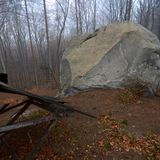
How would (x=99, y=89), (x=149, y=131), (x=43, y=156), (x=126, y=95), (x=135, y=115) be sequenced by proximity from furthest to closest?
(x=99, y=89)
(x=126, y=95)
(x=135, y=115)
(x=149, y=131)
(x=43, y=156)

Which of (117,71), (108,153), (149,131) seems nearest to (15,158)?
(108,153)

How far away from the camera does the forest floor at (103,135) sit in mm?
5742

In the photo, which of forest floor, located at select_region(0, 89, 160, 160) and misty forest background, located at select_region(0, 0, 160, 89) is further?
misty forest background, located at select_region(0, 0, 160, 89)

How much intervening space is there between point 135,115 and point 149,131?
84cm

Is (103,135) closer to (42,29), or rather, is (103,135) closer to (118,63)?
(118,63)

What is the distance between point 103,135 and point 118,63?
141 inches

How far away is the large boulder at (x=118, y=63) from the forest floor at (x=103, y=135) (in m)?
1.12

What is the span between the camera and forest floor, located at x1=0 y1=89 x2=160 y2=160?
574 cm

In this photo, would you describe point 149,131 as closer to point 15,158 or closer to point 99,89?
point 99,89

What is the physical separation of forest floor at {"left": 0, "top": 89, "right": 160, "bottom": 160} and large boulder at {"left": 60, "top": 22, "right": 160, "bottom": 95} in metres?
1.12

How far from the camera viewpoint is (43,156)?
557 cm

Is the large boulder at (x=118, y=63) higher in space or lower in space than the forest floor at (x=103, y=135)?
higher

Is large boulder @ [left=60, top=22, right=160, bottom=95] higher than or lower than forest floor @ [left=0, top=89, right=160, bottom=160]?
higher

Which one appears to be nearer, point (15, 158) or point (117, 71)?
point (15, 158)
